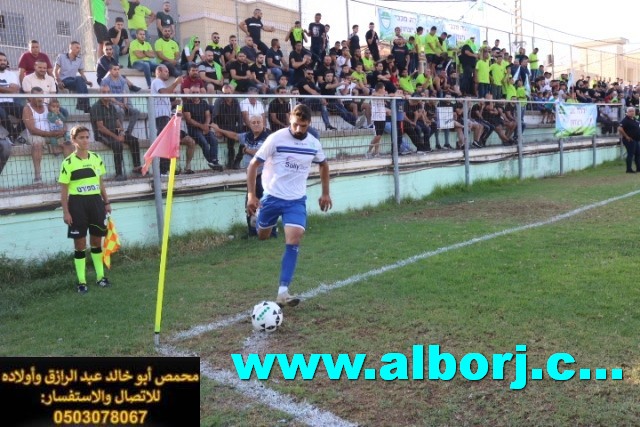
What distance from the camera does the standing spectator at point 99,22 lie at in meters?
12.5

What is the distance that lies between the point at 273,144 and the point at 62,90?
5.90 m

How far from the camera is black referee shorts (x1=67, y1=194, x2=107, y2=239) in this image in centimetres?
725

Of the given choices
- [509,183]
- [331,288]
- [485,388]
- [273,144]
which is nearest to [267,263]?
[331,288]

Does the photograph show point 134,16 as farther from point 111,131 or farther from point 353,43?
point 353,43

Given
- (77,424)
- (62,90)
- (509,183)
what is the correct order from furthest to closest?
(509,183) < (62,90) < (77,424)

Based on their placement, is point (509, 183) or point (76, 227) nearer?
point (76, 227)

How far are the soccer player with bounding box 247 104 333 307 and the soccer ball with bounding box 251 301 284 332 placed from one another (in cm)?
76

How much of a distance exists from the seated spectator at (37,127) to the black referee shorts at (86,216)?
50.7 inches

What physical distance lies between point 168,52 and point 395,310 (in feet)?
30.1

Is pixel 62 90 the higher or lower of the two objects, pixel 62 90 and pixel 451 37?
the lower

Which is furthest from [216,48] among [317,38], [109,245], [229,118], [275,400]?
[275,400]

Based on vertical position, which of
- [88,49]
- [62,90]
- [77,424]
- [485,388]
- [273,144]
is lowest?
[485,388]

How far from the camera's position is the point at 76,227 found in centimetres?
727

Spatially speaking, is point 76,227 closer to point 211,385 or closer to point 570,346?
→ point 211,385
